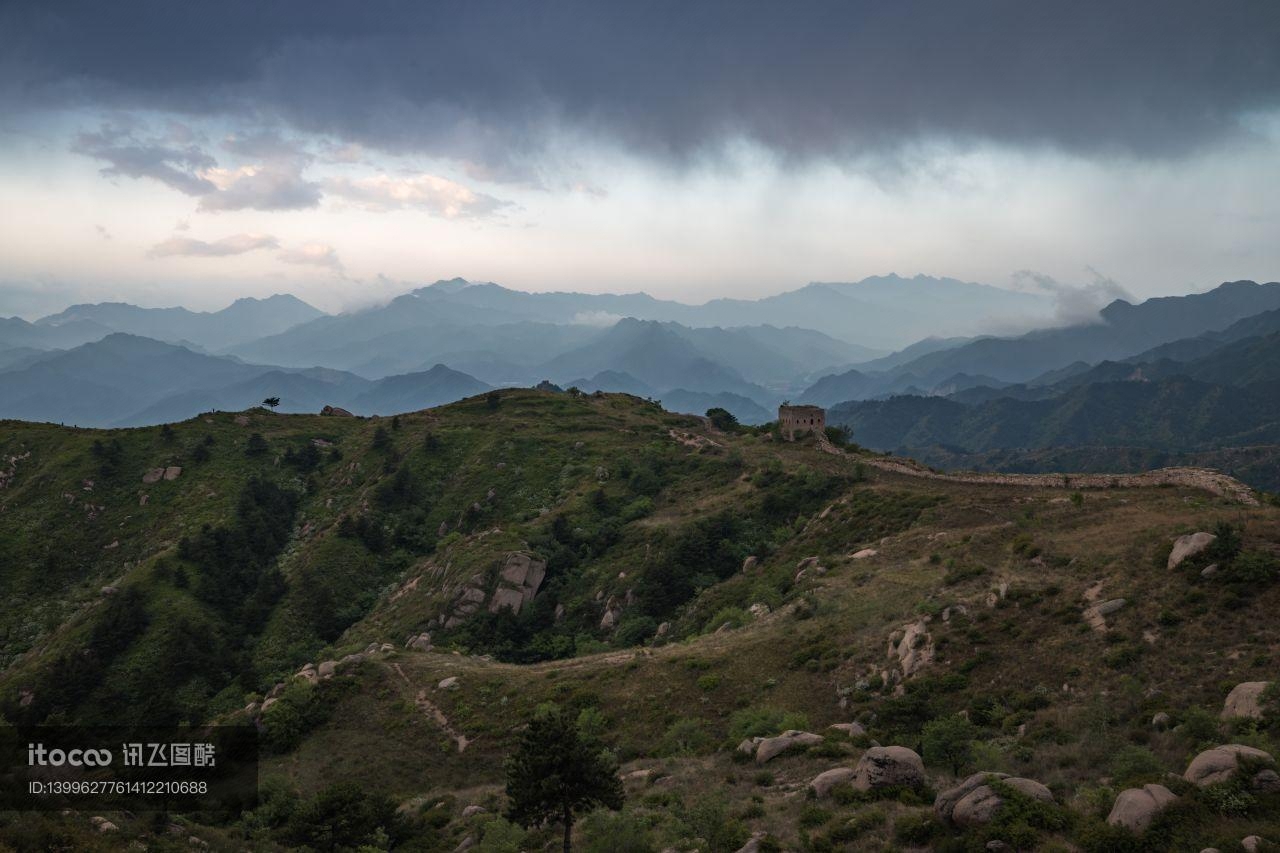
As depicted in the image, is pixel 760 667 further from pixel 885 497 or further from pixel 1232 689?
pixel 885 497

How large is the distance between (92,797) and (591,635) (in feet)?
130

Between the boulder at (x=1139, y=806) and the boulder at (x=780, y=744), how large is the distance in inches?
466

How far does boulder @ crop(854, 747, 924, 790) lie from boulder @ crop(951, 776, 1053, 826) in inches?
108

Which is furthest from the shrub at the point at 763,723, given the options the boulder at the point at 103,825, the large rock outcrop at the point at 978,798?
the boulder at the point at 103,825

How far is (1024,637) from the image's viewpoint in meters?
29.2

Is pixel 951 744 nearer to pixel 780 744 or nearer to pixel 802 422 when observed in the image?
pixel 780 744

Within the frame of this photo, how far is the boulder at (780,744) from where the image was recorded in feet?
86.5

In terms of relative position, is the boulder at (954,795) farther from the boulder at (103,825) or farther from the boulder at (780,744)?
the boulder at (103,825)

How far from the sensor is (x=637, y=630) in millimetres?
Answer: 56000

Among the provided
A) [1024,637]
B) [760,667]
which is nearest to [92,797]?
[760,667]

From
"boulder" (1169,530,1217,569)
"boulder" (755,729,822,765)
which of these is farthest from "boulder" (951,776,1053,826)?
"boulder" (1169,530,1217,569)

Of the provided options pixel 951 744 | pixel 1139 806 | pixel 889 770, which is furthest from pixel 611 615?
pixel 1139 806

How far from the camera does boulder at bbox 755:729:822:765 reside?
26.4 metres

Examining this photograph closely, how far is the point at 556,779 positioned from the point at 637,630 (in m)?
34.9
